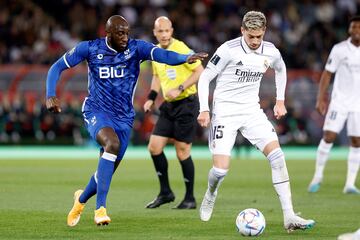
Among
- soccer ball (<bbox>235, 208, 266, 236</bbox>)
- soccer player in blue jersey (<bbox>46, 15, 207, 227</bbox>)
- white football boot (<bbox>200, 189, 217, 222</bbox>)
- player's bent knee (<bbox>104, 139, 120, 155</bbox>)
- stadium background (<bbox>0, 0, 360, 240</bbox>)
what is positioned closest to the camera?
soccer ball (<bbox>235, 208, 266, 236</bbox>)

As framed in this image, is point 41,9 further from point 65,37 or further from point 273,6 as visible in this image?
point 273,6

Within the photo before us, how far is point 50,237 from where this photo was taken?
31.0 feet

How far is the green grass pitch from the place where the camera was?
9930mm

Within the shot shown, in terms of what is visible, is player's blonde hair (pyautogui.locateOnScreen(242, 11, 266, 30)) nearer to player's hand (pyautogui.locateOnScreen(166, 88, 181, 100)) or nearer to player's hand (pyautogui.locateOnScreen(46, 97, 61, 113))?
player's hand (pyautogui.locateOnScreen(46, 97, 61, 113))

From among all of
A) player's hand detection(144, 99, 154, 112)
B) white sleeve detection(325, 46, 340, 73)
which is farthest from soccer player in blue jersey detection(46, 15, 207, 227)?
white sleeve detection(325, 46, 340, 73)

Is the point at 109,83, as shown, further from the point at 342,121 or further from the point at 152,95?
the point at 342,121

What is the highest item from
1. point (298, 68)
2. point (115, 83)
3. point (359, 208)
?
point (115, 83)

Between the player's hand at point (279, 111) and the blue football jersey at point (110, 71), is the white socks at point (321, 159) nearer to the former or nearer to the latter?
the player's hand at point (279, 111)

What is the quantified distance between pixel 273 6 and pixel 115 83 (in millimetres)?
24435

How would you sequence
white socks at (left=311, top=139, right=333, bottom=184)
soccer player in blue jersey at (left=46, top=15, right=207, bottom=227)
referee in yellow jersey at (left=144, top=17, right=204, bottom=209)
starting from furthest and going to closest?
1. white socks at (left=311, top=139, right=333, bottom=184)
2. referee in yellow jersey at (left=144, top=17, right=204, bottom=209)
3. soccer player in blue jersey at (left=46, top=15, right=207, bottom=227)

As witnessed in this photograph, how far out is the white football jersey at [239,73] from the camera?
10.5 meters

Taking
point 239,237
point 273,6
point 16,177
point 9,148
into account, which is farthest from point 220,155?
point 273,6

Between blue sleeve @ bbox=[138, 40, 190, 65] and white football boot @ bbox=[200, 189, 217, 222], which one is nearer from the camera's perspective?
blue sleeve @ bbox=[138, 40, 190, 65]

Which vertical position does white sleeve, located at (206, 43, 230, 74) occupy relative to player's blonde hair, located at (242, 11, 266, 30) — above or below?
below
